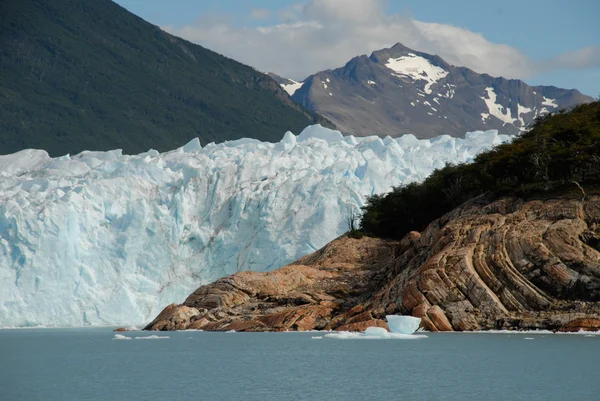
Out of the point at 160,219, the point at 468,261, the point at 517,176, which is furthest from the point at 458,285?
the point at 160,219

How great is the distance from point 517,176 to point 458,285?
1195cm

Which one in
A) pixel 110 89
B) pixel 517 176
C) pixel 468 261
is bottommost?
pixel 468 261

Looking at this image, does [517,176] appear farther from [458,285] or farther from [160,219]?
[160,219]

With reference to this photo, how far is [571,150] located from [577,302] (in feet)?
37.9

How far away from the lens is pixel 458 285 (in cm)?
4216

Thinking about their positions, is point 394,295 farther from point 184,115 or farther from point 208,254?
point 184,115

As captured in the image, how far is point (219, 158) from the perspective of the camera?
7262 centimetres


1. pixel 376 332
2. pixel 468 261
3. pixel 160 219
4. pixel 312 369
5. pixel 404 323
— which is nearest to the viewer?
pixel 312 369

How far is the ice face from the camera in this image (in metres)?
39.5

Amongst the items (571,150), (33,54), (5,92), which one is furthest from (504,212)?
(33,54)

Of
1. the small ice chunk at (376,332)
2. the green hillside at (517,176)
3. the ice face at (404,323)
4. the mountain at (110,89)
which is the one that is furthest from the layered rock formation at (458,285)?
the mountain at (110,89)

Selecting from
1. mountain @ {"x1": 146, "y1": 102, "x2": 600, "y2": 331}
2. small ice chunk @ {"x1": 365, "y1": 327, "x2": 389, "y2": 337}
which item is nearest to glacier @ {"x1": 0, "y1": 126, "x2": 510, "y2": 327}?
mountain @ {"x1": 146, "y1": 102, "x2": 600, "y2": 331}

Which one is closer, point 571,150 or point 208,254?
point 571,150

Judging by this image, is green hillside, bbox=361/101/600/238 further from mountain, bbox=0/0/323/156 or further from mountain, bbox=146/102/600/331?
mountain, bbox=0/0/323/156
